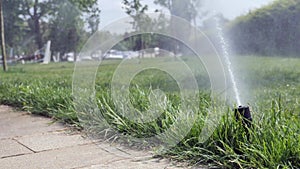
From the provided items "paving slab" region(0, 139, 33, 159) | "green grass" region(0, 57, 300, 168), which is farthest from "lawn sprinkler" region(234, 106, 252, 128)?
"paving slab" region(0, 139, 33, 159)

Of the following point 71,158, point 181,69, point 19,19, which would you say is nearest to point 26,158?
point 71,158

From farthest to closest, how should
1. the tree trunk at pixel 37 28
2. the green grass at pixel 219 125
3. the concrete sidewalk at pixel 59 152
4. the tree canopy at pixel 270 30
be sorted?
the tree trunk at pixel 37 28 < the tree canopy at pixel 270 30 < the concrete sidewalk at pixel 59 152 < the green grass at pixel 219 125

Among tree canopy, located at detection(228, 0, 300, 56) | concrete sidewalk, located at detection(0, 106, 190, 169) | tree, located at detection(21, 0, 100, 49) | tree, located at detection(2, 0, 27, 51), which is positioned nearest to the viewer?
concrete sidewalk, located at detection(0, 106, 190, 169)

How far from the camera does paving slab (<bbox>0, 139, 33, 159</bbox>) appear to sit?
2.65 metres

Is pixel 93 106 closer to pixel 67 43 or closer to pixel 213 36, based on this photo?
pixel 213 36

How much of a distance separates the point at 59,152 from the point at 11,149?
0.39m

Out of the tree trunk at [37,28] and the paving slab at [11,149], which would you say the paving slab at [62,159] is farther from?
the tree trunk at [37,28]

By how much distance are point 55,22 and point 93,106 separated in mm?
29008

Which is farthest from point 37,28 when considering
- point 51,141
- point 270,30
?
point 51,141

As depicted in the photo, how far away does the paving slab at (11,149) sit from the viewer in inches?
104

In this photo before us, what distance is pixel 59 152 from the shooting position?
8.68ft

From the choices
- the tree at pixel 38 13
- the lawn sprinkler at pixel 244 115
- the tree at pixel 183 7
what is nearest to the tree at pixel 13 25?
the tree at pixel 38 13

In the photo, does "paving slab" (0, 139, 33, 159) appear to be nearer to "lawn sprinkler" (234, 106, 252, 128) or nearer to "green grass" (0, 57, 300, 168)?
"green grass" (0, 57, 300, 168)

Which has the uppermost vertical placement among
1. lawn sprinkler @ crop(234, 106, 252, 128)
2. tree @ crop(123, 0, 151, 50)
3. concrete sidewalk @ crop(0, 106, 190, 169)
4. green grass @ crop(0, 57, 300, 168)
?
tree @ crop(123, 0, 151, 50)
